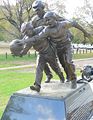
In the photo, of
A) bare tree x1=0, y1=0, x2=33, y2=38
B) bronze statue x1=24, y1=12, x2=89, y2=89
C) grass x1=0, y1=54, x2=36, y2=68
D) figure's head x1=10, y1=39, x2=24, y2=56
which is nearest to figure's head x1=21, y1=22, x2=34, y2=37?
bronze statue x1=24, y1=12, x2=89, y2=89

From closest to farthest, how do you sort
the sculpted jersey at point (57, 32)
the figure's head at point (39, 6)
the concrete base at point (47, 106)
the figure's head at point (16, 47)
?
the concrete base at point (47, 106)
the figure's head at point (16, 47)
the sculpted jersey at point (57, 32)
the figure's head at point (39, 6)

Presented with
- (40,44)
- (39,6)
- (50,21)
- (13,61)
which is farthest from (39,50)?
(13,61)

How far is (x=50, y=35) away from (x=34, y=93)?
1101 millimetres

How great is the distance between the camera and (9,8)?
3173 centimetres

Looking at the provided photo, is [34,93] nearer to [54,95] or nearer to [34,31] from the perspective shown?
[54,95]

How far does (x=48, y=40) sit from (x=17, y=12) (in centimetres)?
2648

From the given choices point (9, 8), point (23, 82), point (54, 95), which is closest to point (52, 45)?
point (54, 95)

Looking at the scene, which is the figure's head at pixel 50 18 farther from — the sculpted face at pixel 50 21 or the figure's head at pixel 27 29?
the figure's head at pixel 27 29

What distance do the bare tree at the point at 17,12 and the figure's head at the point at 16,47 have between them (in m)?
25.3

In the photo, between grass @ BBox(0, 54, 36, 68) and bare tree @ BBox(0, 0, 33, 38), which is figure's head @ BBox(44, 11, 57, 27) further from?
bare tree @ BBox(0, 0, 33, 38)

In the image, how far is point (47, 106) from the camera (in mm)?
5031

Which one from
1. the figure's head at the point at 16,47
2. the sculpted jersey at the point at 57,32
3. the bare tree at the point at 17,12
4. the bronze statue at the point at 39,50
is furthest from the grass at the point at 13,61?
the figure's head at the point at 16,47

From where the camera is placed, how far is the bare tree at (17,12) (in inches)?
1212

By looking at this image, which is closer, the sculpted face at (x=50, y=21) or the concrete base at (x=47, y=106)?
the concrete base at (x=47, y=106)
